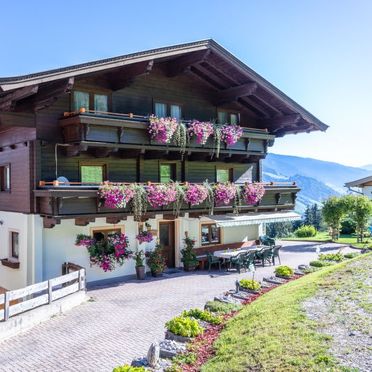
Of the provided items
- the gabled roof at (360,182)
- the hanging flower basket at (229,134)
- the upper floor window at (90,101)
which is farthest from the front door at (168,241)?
the gabled roof at (360,182)

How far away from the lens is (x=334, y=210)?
30812 mm

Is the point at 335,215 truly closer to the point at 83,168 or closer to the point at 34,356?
the point at 83,168

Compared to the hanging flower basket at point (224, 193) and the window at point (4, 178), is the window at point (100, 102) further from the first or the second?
the hanging flower basket at point (224, 193)

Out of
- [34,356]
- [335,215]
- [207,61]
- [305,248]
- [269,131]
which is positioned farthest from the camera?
Answer: [335,215]

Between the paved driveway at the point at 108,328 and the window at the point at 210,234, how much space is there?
432 centimetres

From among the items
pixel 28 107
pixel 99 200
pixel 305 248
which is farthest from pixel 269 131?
pixel 28 107

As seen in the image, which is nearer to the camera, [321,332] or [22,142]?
[321,332]

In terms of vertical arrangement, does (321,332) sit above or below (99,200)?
below

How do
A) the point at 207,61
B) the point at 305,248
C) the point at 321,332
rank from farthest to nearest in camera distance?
the point at 305,248
the point at 207,61
the point at 321,332

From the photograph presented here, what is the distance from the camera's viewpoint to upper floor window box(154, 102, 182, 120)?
20.8 m

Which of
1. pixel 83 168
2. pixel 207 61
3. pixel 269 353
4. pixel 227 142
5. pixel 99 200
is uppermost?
pixel 207 61

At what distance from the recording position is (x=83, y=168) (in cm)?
1844

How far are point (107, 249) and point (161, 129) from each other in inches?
219

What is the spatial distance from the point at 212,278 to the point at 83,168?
291 inches
